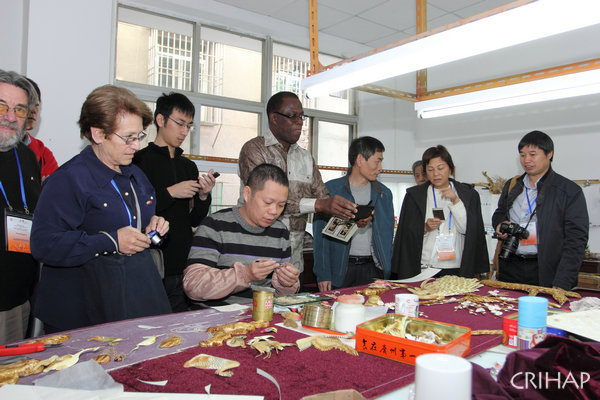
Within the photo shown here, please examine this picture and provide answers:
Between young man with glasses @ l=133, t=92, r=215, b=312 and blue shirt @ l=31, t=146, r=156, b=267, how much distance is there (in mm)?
687

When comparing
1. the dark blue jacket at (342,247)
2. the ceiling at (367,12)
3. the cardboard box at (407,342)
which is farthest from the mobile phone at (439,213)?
the ceiling at (367,12)

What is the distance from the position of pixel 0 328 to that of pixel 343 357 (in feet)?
4.43

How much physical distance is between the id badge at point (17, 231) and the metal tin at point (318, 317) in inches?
47.0

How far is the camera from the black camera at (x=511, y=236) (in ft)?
9.16

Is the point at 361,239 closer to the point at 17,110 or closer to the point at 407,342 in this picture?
the point at 407,342

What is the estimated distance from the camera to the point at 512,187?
3.17 meters

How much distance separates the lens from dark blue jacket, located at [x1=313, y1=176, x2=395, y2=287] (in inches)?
115

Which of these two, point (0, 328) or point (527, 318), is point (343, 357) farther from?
point (0, 328)

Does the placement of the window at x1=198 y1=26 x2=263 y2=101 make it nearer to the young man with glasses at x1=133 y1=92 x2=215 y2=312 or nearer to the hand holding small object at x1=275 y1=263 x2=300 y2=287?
the young man with glasses at x1=133 y1=92 x2=215 y2=312

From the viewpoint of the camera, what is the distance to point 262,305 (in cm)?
153

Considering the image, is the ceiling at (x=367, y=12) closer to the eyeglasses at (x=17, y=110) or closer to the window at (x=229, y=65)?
the window at (x=229, y=65)

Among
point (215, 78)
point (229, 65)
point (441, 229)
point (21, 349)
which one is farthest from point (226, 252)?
point (229, 65)

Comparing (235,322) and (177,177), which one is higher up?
(177,177)

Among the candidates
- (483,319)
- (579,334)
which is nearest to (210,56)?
(483,319)
